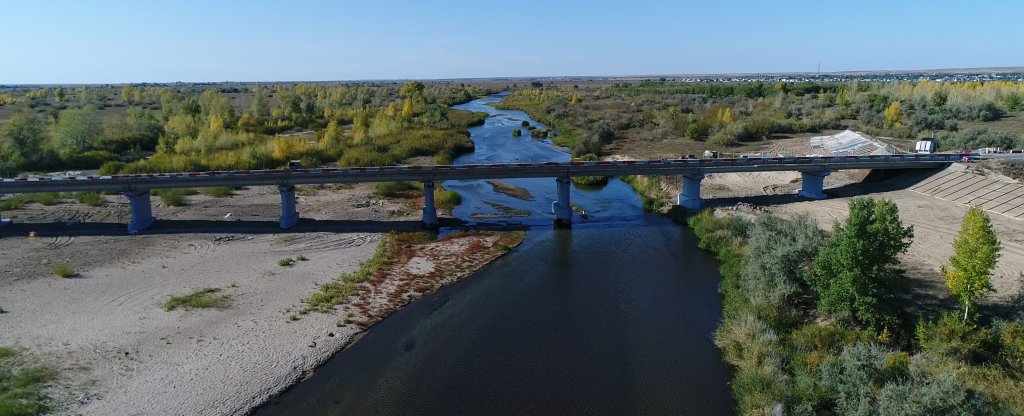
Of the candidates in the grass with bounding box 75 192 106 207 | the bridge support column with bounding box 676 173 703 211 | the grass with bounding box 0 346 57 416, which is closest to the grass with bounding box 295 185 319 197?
the grass with bounding box 75 192 106 207

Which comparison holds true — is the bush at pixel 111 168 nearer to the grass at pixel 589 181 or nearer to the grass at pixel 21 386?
the grass at pixel 21 386

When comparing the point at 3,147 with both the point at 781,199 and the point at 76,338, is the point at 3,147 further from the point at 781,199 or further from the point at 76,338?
the point at 781,199

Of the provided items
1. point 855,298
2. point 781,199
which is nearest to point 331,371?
point 855,298

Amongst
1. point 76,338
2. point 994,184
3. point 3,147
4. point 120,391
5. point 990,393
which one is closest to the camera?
point 990,393

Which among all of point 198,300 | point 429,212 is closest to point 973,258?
point 429,212

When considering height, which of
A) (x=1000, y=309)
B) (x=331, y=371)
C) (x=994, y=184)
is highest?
(x=994, y=184)

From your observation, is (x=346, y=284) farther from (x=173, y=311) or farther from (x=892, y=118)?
(x=892, y=118)

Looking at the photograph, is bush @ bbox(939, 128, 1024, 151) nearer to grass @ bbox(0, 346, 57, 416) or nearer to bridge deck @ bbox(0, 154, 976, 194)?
bridge deck @ bbox(0, 154, 976, 194)

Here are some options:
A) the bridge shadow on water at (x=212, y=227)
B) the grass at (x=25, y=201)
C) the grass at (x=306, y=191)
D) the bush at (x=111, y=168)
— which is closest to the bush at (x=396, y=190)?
the grass at (x=306, y=191)
